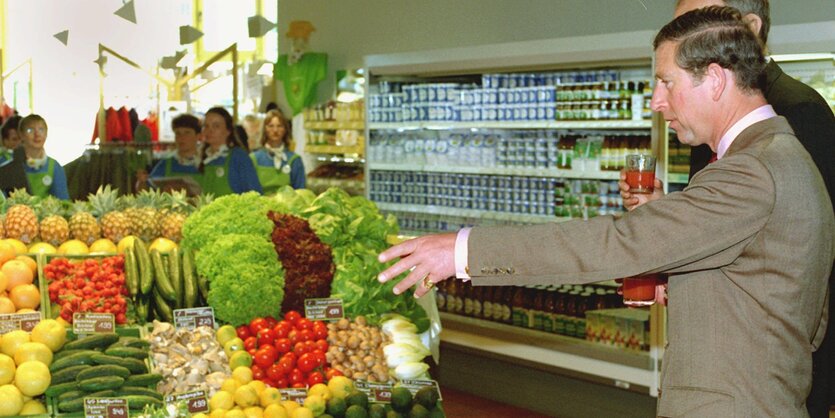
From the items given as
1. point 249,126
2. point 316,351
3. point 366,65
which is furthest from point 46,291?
point 249,126

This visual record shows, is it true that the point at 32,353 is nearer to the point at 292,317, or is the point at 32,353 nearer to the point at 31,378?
the point at 31,378

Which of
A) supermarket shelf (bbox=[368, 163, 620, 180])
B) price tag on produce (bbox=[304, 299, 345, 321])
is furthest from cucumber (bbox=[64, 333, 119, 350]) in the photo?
supermarket shelf (bbox=[368, 163, 620, 180])

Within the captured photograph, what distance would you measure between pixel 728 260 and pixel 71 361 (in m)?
2.25

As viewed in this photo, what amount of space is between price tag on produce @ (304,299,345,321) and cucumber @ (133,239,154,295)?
1.93ft

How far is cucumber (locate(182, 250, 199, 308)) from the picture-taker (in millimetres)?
3641

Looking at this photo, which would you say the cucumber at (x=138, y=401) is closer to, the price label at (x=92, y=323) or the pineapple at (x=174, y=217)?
the price label at (x=92, y=323)

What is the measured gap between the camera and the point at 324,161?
26.1 feet

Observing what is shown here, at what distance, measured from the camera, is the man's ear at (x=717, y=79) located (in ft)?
5.79

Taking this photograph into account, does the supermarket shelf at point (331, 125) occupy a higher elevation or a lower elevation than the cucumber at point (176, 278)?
higher

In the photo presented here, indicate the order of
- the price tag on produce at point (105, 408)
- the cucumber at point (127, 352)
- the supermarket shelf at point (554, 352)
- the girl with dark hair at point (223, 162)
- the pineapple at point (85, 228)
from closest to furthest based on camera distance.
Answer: the price tag on produce at point (105, 408) < the cucumber at point (127, 352) < the pineapple at point (85, 228) < the supermarket shelf at point (554, 352) < the girl with dark hair at point (223, 162)

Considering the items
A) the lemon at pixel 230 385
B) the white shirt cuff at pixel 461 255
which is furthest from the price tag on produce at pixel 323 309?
the white shirt cuff at pixel 461 255

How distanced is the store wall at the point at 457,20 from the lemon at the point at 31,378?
3.85 m

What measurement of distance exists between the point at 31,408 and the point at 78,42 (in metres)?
5.32

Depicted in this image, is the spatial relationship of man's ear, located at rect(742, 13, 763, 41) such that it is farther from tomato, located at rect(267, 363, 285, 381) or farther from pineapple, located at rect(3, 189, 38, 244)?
pineapple, located at rect(3, 189, 38, 244)
